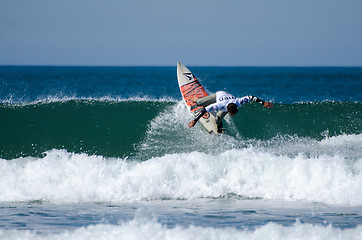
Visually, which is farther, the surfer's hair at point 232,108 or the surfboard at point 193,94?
the surfboard at point 193,94

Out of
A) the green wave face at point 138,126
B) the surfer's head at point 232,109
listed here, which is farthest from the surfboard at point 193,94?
the surfer's head at point 232,109

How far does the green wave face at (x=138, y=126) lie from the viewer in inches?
388

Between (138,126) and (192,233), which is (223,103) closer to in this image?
(138,126)

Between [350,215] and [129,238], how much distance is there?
3.65 metres

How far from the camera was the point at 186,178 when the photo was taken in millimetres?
7719

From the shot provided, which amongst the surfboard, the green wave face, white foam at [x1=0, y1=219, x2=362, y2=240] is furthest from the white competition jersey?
white foam at [x1=0, y1=219, x2=362, y2=240]

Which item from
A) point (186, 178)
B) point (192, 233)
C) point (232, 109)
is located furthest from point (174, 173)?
point (192, 233)

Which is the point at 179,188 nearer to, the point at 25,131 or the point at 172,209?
the point at 172,209

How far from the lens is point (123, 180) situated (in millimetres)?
7566

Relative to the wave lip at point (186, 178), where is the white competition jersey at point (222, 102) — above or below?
above

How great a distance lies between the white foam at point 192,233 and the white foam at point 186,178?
1.83 meters

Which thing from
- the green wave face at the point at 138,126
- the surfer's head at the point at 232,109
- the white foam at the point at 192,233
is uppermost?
the surfer's head at the point at 232,109

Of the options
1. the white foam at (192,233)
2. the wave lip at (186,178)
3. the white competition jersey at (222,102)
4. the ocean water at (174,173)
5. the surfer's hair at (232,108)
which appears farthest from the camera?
the white competition jersey at (222,102)

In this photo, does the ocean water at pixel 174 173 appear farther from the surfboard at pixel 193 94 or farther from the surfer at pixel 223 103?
the surfer at pixel 223 103
